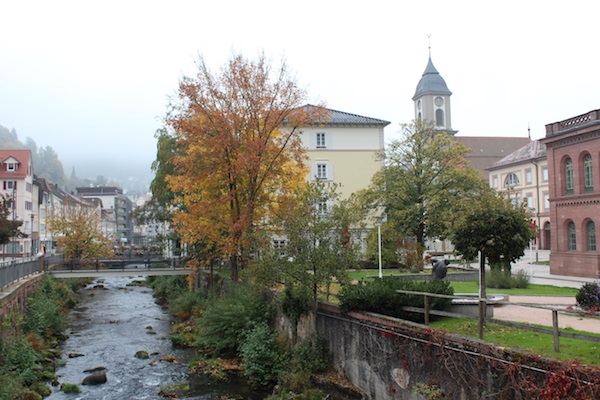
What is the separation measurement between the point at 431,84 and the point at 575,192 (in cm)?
5299

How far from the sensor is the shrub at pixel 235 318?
21.1 metres

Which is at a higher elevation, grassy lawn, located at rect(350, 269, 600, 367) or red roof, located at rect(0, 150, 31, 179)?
red roof, located at rect(0, 150, 31, 179)

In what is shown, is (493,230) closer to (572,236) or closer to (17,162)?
(572,236)

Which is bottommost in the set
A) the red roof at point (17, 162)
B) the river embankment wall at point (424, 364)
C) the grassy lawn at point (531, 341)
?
the river embankment wall at point (424, 364)

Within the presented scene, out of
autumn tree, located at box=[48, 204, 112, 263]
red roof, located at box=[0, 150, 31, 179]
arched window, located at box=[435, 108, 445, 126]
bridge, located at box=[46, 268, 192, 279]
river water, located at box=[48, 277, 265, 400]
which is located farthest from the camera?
arched window, located at box=[435, 108, 445, 126]

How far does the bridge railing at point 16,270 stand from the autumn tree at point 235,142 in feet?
26.2

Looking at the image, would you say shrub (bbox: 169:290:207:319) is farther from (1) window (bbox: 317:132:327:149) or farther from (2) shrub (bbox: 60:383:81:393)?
(1) window (bbox: 317:132:327:149)

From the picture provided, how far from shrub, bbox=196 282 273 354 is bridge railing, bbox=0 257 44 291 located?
927 cm

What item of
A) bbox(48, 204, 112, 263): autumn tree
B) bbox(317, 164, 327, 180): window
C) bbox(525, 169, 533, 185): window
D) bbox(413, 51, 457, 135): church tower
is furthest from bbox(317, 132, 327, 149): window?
bbox(413, 51, 457, 135): church tower

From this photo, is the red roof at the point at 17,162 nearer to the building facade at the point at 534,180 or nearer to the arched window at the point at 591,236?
the building facade at the point at 534,180

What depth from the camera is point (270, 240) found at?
19.0 m

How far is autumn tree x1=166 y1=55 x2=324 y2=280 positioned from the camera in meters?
24.8

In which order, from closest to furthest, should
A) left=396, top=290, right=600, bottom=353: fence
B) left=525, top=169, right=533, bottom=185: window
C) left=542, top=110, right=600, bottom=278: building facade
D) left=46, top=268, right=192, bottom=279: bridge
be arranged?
left=396, top=290, right=600, bottom=353: fence → left=542, top=110, right=600, bottom=278: building facade → left=46, top=268, right=192, bottom=279: bridge → left=525, top=169, right=533, bottom=185: window

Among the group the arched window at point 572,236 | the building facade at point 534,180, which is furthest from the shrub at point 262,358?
the building facade at point 534,180
